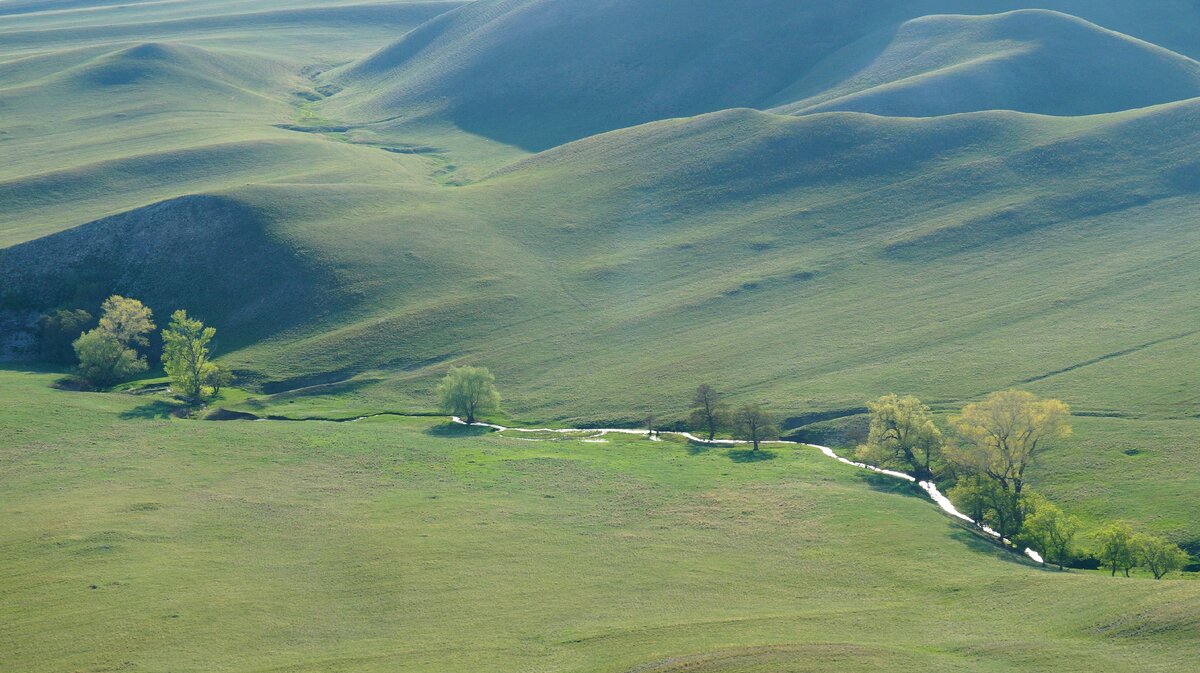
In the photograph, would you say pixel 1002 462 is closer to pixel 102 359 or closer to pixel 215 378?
pixel 215 378

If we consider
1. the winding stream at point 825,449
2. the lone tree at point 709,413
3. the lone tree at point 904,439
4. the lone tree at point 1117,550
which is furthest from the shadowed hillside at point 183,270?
the lone tree at point 1117,550

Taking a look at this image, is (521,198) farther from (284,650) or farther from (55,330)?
(284,650)

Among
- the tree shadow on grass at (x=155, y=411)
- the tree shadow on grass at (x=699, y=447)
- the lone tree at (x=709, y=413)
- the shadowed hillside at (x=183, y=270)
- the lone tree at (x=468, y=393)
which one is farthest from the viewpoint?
the shadowed hillside at (x=183, y=270)

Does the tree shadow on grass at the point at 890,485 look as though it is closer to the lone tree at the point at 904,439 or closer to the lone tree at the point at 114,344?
the lone tree at the point at 904,439

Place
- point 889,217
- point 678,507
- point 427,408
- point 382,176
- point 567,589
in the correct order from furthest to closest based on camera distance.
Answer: point 382,176 < point 889,217 < point 427,408 < point 678,507 < point 567,589

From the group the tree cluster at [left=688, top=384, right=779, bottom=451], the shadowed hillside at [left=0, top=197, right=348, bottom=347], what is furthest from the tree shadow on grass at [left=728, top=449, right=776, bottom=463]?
the shadowed hillside at [left=0, top=197, right=348, bottom=347]

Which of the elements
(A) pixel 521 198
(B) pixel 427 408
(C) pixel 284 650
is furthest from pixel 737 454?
(A) pixel 521 198
